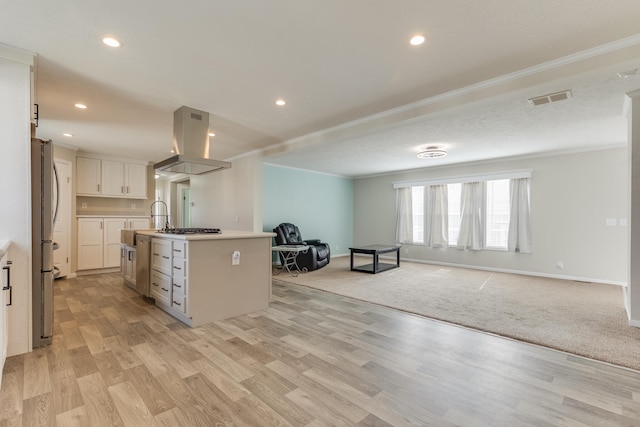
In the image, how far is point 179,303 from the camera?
10.5 feet

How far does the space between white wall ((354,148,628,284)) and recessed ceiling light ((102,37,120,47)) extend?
692cm

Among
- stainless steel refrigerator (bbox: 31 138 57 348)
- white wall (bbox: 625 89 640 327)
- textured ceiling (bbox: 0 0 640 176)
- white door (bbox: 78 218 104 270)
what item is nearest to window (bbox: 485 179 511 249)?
textured ceiling (bbox: 0 0 640 176)

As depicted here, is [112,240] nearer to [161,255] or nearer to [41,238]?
[161,255]

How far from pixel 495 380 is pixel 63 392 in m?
2.99

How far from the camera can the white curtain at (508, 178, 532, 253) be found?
6.06m

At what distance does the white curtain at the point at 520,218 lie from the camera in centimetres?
606

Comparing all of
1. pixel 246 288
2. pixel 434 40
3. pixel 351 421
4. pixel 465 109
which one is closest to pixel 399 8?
pixel 434 40

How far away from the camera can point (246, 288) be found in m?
3.51

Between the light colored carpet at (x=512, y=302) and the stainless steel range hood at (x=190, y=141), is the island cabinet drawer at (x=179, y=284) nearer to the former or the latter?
the stainless steel range hood at (x=190, y=141)

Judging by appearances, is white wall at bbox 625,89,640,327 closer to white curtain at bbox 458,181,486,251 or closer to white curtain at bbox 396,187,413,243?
white curtain at bbox 458,181,486,251

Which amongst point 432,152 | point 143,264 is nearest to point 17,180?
point 143,264

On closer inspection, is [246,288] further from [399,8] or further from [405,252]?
[405,252]

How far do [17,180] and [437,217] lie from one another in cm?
747

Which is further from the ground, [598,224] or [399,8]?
[399,8]
